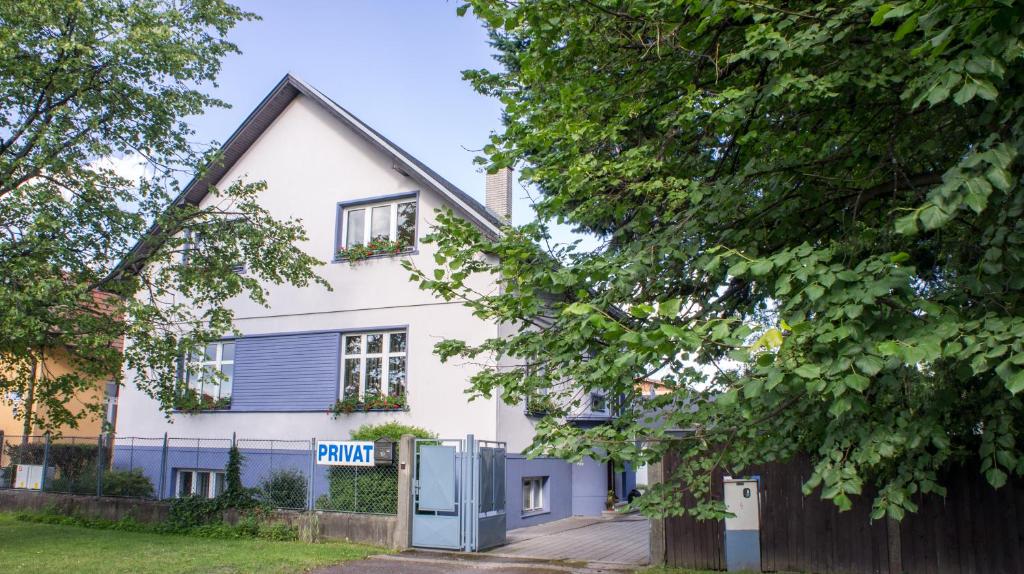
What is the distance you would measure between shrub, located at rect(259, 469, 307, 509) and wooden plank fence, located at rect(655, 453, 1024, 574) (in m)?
7.19

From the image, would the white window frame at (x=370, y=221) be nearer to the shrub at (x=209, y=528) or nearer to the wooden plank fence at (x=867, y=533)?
the shrub at (x=209, y=528)

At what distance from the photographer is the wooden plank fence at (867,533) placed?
9.26 meters

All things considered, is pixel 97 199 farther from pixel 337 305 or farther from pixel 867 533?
pixel 867 533

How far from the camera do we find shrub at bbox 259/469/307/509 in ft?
47.4

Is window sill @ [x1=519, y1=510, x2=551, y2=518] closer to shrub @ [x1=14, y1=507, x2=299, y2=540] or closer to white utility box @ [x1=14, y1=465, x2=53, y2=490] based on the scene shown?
shrub @ [x1=14, y1=507, x2=299, y2=540]

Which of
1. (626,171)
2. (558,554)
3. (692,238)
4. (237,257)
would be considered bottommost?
(558,554)

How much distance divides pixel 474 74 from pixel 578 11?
186 cm

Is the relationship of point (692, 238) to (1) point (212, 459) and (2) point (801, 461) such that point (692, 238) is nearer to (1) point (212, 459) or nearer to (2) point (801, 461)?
(2) point (801, 461)

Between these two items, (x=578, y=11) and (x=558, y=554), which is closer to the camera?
(x=578, y=11)

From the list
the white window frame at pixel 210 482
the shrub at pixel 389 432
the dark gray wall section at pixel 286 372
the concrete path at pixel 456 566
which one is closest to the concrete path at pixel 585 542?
the concrete path at pixel 456 566

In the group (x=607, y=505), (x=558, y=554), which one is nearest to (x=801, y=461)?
(x=558, y=554)

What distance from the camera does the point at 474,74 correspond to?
309 inches

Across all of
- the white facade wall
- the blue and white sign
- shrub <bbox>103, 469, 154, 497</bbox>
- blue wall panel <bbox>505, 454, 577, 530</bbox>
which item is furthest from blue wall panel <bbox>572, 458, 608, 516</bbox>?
shrub <bbox>103, 469, 154, 497</bbox>

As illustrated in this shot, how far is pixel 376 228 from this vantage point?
57.3ft
